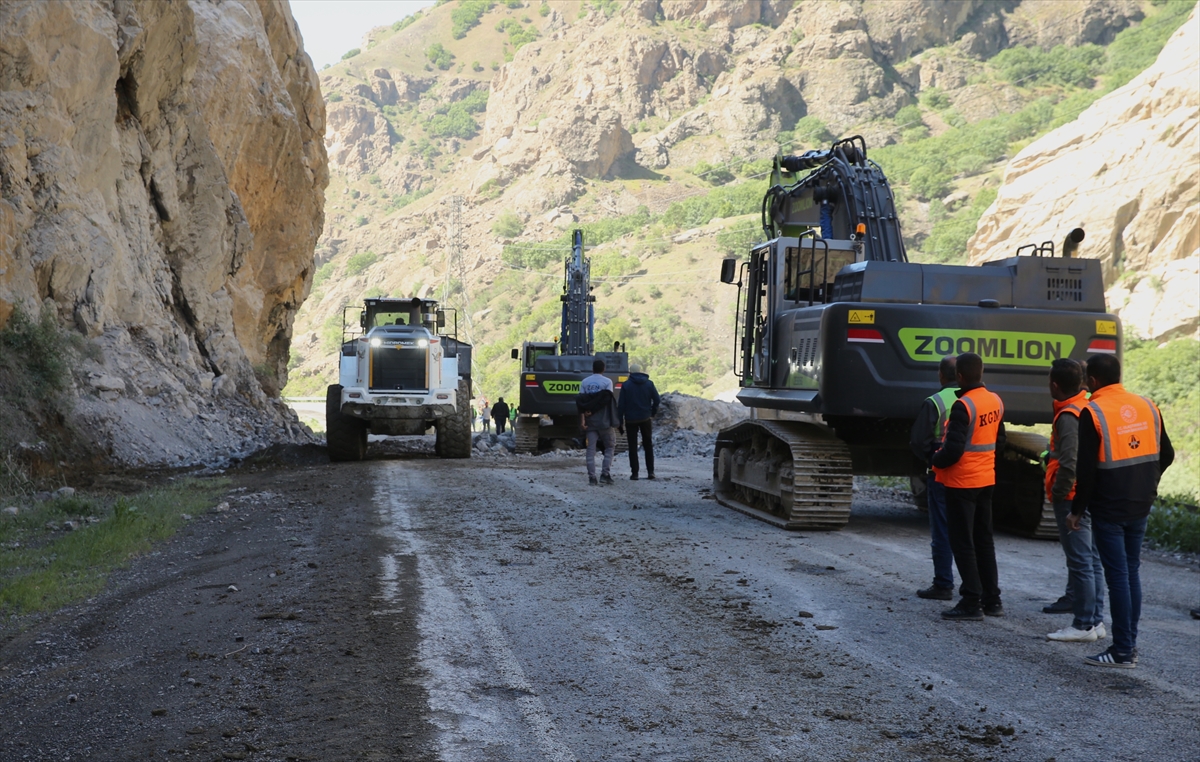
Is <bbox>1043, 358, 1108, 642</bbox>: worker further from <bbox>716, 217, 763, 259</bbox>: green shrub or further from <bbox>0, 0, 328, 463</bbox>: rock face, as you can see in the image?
<bbox>716, 217, 763, 259</bbox>: green shrub

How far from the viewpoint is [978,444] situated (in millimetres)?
6973

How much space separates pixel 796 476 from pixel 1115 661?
468cm

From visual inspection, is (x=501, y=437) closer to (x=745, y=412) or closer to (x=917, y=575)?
(x=745, y=412)

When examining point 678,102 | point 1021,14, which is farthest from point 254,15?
point 1021,14

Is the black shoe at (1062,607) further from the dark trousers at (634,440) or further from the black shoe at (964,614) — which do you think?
the dark trousers at (634,440)

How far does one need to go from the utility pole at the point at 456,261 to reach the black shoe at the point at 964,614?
99359 millimetres

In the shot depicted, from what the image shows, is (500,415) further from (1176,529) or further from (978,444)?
(978,444)

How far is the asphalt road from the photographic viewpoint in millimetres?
4480

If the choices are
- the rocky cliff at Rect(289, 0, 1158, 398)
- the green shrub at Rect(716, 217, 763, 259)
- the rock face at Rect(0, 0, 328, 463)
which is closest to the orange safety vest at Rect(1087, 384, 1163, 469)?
the rock face at Rect(0, 0, 328, 463)

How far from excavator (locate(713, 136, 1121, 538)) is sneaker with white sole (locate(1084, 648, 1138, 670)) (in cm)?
395

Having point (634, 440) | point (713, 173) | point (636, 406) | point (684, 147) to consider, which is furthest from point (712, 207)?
point (636, 406)

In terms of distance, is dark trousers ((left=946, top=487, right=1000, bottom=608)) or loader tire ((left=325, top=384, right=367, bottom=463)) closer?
dark trousers ((left=946, top=487, right=1000, bottom=608))

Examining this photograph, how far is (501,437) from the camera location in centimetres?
3147

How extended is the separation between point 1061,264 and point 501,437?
22.8m
